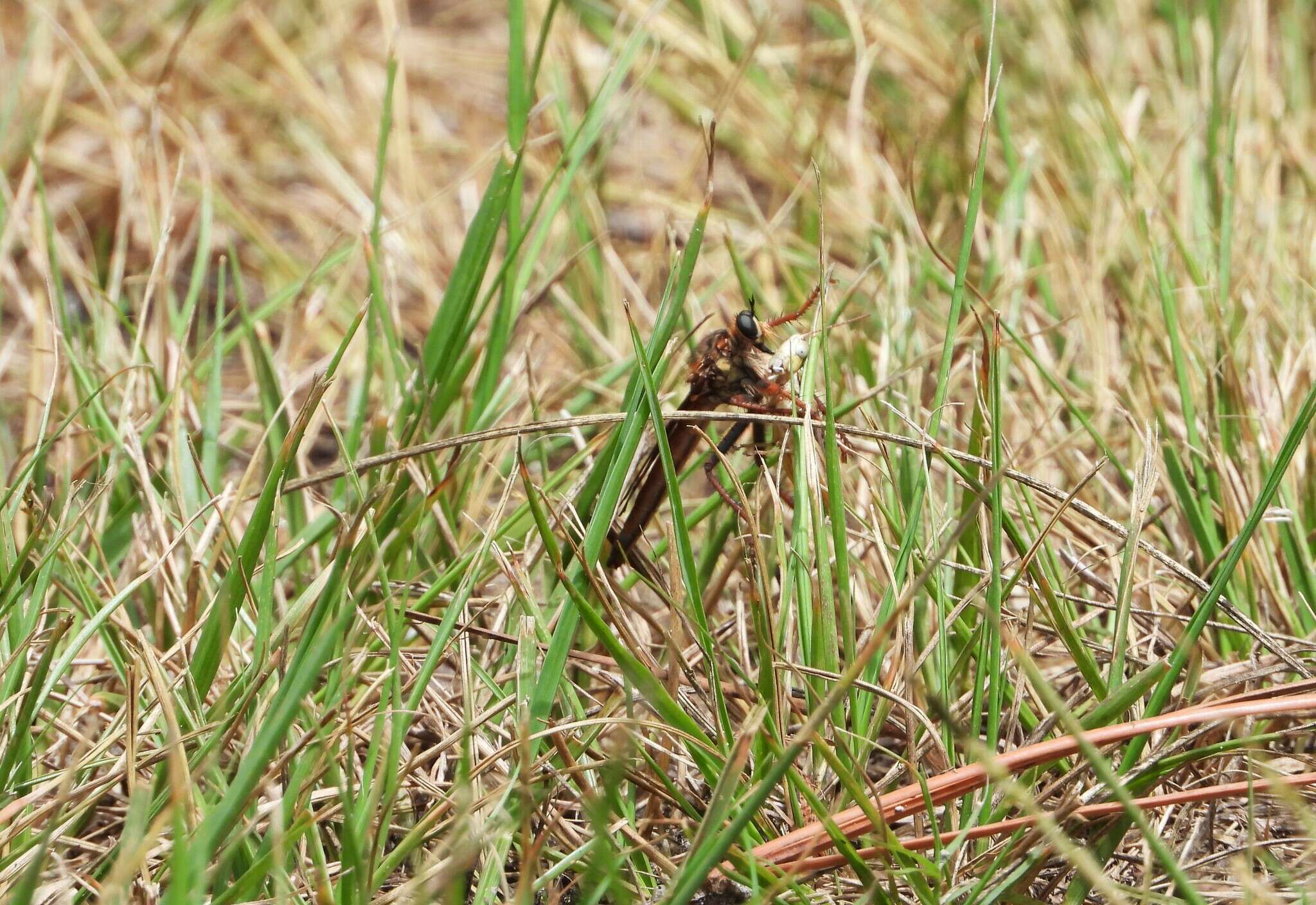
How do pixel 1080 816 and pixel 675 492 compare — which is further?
pixel 675 492

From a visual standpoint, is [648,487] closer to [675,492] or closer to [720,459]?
[720,459]

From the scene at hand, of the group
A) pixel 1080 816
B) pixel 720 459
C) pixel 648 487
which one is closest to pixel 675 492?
pixel 720 459

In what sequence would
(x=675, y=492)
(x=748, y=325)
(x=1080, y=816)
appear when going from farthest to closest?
(x=748, y=325) → (x=675, y=492) → (x=1080, y=816)

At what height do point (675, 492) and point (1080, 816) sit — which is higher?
point (675, 492)

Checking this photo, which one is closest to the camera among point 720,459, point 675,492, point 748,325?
point 675,492

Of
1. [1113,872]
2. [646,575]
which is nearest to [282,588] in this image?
[646,575]

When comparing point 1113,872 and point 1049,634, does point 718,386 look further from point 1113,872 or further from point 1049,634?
point 1113,872

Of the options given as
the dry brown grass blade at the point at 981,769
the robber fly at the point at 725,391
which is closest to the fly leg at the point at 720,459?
the robber fly at the point at 725,391
